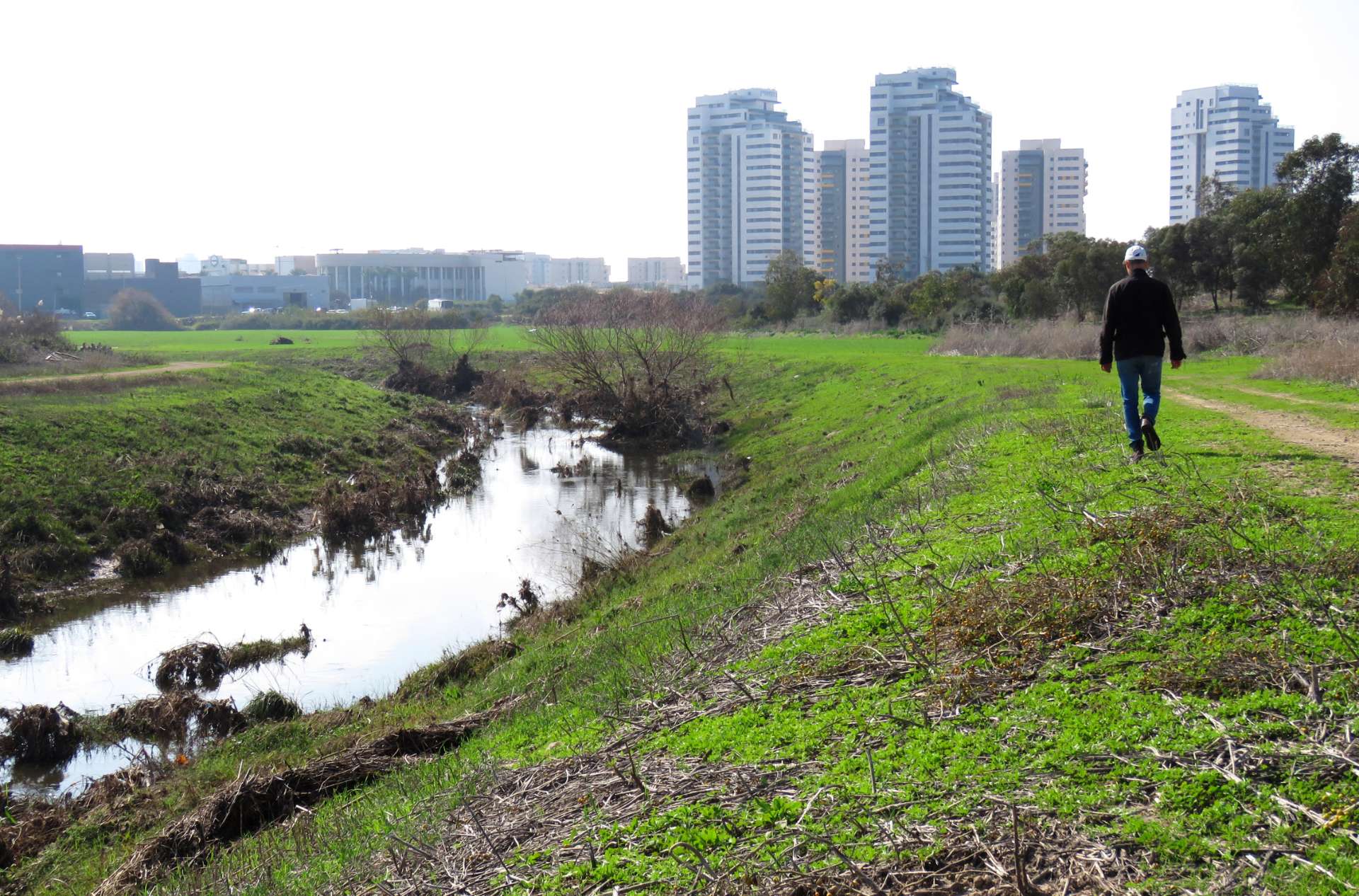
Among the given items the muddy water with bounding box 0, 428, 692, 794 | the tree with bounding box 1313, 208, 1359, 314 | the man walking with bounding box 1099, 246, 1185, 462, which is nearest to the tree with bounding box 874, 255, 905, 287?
the tree with bounding box 1313, 208, 1359, 314

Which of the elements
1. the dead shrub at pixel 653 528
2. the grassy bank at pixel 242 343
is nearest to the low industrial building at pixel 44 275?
the grassy bank at pixel 242 343

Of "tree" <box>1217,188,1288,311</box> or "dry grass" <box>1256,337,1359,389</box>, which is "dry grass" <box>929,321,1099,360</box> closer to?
"dry grass" <box>1256,337,1359,389</box>

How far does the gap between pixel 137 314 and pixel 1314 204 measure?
342ft

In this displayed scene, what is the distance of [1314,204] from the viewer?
41375mm

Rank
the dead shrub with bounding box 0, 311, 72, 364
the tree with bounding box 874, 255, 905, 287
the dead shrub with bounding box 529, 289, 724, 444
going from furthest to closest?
the tree with bounding box 874, 255, 905, 287, the dead shrub with bounding box 0, 311, 72, 364, the dead shrub with bounding box 529, 289, 724, 444

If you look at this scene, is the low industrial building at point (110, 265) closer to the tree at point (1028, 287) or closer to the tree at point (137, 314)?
the tree at point (137, 314)

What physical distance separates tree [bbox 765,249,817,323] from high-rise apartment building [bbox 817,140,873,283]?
84.5 meters

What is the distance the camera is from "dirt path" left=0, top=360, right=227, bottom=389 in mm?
34719

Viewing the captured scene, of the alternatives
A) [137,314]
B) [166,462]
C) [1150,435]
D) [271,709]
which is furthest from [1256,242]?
[137,314]

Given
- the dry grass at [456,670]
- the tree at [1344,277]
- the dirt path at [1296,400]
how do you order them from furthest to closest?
the tree at [1344,277] < the dirt path at [1296,400] < the dry grass at [456,670]

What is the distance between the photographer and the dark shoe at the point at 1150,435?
11641mm

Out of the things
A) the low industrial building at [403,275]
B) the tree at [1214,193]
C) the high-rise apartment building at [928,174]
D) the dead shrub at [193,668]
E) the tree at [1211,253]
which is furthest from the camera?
the low industrial building at [403,275]

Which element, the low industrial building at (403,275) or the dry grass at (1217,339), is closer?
the dry grass at (1217,339)

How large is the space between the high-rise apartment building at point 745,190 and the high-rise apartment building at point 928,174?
19516 mm
